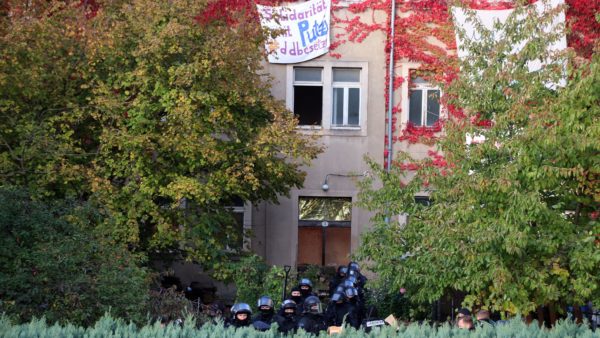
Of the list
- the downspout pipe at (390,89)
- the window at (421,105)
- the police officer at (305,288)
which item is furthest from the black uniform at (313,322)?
the window at (421,105)

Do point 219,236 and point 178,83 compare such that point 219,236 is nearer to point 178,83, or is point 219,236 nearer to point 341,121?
point 178,83

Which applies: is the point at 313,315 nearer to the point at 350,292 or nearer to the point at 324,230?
the point at 350,292

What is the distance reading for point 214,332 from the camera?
10445mm

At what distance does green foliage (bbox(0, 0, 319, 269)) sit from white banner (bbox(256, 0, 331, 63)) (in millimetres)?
5438

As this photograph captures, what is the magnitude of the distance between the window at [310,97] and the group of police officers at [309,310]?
18.5ft

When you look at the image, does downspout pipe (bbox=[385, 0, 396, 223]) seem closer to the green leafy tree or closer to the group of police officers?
the group of police officers

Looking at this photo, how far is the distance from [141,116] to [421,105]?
31.8ft

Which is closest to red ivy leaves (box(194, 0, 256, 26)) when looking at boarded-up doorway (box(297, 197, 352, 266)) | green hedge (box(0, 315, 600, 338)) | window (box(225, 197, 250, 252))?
window (box(225, 197, 250, 252))

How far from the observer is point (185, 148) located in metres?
20.8

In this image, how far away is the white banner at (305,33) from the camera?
27594mm

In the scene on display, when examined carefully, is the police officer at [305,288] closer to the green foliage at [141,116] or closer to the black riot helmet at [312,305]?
the green foliage at [141,116]

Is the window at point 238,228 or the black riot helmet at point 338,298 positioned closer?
the black riot helmet at point 338,298

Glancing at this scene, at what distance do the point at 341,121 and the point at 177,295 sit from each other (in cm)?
1095

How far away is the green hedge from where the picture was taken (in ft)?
33.9
